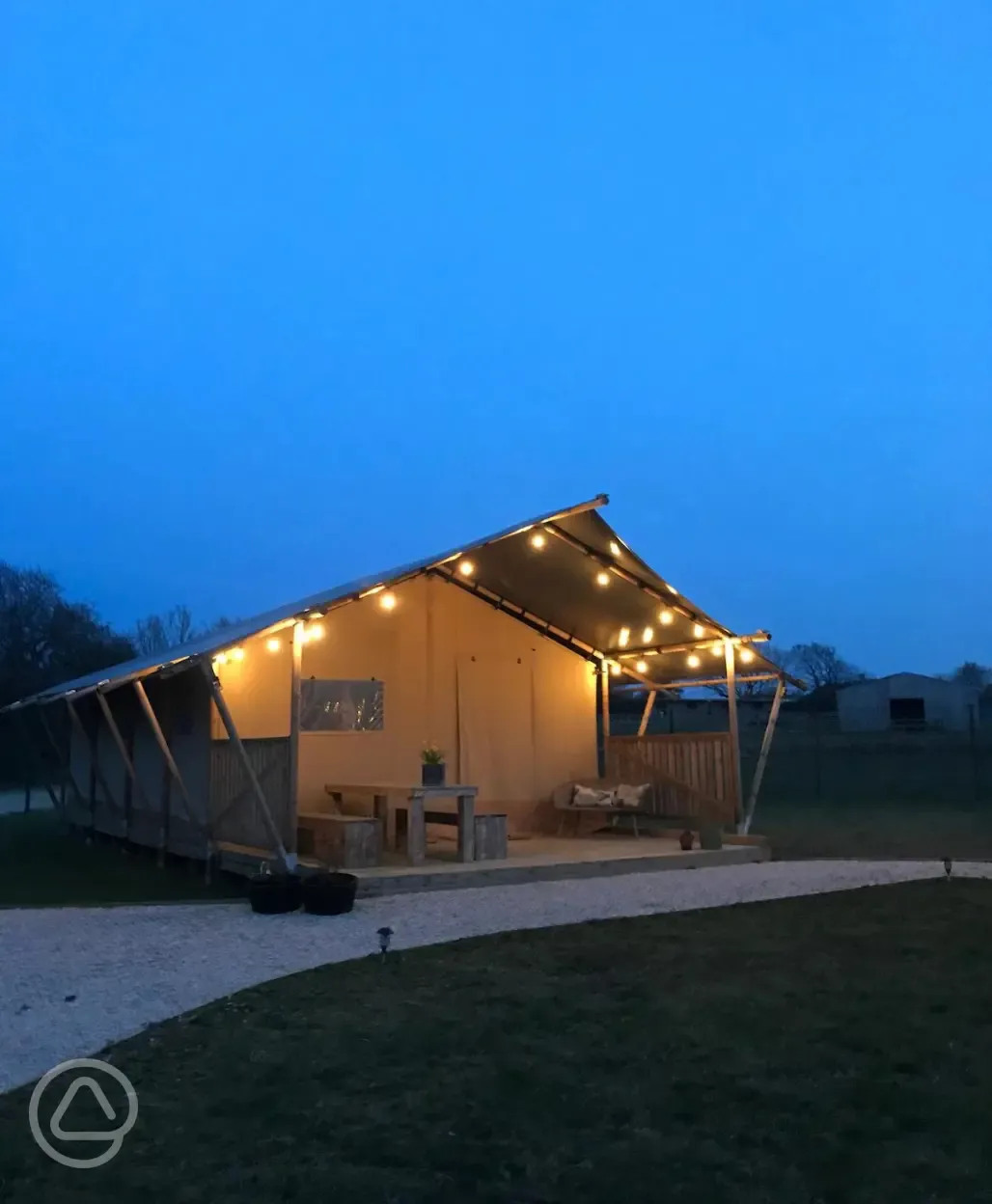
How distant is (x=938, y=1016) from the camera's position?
14.1ft

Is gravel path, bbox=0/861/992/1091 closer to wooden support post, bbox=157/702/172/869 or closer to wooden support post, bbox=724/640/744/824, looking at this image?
wooden support post, bbox=724/640/744/824

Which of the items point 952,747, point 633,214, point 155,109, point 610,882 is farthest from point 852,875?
point 633,214

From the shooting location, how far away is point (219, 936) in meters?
6.50

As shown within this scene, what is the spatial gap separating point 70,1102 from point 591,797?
28.0 ft

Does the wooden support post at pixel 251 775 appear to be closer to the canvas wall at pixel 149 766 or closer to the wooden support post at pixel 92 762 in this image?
the canvas wall at pixel 149 766

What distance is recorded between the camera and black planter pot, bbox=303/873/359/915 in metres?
7.20

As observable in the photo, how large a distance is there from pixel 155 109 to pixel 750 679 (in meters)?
33.2

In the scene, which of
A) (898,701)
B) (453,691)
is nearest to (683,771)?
(453,691)

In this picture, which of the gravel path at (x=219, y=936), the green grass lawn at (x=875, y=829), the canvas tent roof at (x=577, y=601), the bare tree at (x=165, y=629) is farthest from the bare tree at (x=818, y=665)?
the gravel path at (x=219, y=936)

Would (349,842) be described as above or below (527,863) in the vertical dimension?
above

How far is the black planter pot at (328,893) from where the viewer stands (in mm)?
7203

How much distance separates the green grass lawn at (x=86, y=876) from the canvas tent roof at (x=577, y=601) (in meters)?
1.70

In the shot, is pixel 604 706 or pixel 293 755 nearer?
pixel 293 755

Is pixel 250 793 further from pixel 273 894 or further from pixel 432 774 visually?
pixel 273 894
